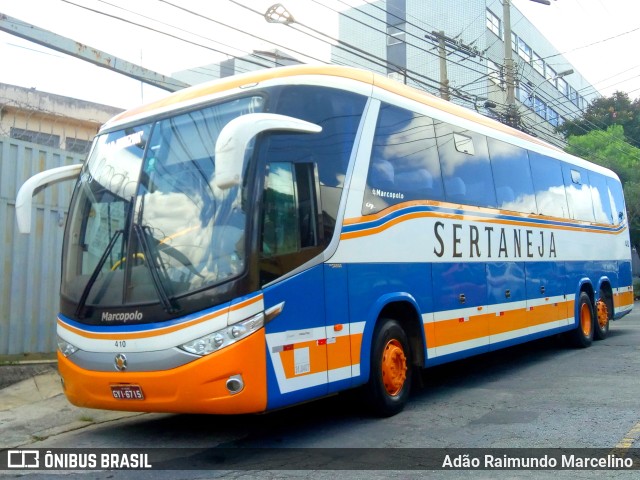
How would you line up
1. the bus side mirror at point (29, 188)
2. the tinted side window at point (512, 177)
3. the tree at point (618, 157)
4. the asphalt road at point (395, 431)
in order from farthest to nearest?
the tree at point (618, 157), the tinted side window at point (512, 177), the bus side mirror at point (29, 188), the asphalt road at point (395, 431)

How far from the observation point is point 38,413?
805cm

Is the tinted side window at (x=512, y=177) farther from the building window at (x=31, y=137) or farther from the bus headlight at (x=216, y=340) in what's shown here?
the building window at (x=31, y=137)

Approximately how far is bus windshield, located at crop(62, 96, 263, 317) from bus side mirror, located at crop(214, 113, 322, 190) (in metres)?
0.49

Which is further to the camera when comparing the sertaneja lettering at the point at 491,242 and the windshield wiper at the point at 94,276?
the sertaneja lettering at the point at 491,242

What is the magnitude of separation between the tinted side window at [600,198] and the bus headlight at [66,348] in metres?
11.1

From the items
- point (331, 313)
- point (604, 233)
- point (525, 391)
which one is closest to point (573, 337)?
point (604, 233)

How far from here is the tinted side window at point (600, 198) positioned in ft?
47.7

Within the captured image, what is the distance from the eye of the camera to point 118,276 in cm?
639

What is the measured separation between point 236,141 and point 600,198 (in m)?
11.3

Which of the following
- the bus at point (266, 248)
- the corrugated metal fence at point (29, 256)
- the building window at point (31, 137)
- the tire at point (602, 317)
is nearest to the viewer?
the bus at point (266, 248)

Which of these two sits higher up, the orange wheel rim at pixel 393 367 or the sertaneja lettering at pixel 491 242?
the sertaneja lettering at pixel 491 242

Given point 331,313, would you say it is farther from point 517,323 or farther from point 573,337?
point 573,337

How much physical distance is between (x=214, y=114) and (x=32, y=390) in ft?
14.6

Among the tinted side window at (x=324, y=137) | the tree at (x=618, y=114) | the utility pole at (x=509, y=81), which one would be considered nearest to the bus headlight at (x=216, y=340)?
the tinted side window at (x=324, y=137)
